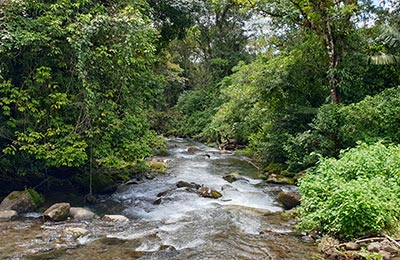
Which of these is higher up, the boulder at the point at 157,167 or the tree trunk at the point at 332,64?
the tree trunk at the point at 332,64

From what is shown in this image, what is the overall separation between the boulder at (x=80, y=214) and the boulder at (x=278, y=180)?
6514mm

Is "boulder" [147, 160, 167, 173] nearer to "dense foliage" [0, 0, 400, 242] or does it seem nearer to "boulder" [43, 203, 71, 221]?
"dense foliage" [0, 0, 400, 242]

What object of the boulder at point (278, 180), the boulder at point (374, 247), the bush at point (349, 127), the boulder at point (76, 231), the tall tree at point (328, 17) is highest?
the tall tree at point (328, 17)

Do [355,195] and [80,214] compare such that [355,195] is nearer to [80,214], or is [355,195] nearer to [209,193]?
[209,193]

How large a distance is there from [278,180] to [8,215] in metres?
8.40

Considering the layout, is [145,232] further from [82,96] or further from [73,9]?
[73,9]

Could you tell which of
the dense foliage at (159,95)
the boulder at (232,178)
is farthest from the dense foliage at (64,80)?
the boulder at (232,178)

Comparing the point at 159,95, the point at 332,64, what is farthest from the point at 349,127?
the point at 159,95

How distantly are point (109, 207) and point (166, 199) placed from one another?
1.66 metres

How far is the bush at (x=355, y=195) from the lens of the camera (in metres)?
5.79

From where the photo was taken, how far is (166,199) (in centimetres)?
1054

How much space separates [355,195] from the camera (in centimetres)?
589

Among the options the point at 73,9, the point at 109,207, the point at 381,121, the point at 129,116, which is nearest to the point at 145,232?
the point at 109,207

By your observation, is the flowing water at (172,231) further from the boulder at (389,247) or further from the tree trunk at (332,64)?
the tree trunk at (332,64)
